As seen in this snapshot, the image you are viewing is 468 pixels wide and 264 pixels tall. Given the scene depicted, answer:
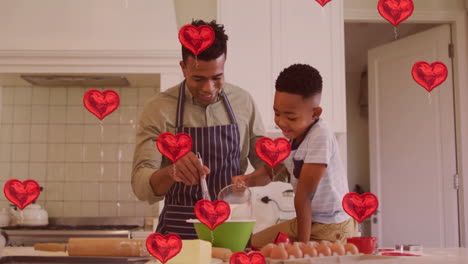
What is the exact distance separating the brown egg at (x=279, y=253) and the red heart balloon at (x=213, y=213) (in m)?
0.21

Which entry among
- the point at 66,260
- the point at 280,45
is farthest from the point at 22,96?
the point at 66,260

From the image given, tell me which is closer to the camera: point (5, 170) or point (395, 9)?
point (395, 9)

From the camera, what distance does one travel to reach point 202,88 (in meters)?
1.74

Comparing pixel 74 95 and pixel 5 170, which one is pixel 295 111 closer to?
pixel 74 95

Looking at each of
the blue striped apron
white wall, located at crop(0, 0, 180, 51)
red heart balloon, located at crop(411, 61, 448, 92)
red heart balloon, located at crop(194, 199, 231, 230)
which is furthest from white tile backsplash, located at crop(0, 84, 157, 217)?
red heart balloon, located at crop(194, 199, 231, 230)

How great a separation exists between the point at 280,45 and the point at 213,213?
7.29 ft

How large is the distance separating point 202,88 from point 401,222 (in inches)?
109

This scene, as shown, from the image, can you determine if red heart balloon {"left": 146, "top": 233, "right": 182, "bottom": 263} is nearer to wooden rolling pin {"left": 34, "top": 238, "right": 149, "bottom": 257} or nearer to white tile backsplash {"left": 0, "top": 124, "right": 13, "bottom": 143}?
wooden rolling pin {"left": 34, "top": 238, "right": 149, "bottom": 257}

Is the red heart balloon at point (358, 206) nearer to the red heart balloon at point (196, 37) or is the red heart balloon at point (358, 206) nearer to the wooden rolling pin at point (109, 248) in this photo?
the wooden rolling pin at point (109, 248)

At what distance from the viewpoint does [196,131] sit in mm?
1922

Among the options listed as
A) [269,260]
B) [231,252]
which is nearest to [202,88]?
[231,252]

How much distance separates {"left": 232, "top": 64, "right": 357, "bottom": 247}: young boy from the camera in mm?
1549

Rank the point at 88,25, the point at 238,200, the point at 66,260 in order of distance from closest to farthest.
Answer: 1. the point at 66,260
2. the point at 238,200
3. the point at 88,25

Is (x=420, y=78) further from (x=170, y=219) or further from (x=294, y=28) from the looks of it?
(x=294, y=28)
